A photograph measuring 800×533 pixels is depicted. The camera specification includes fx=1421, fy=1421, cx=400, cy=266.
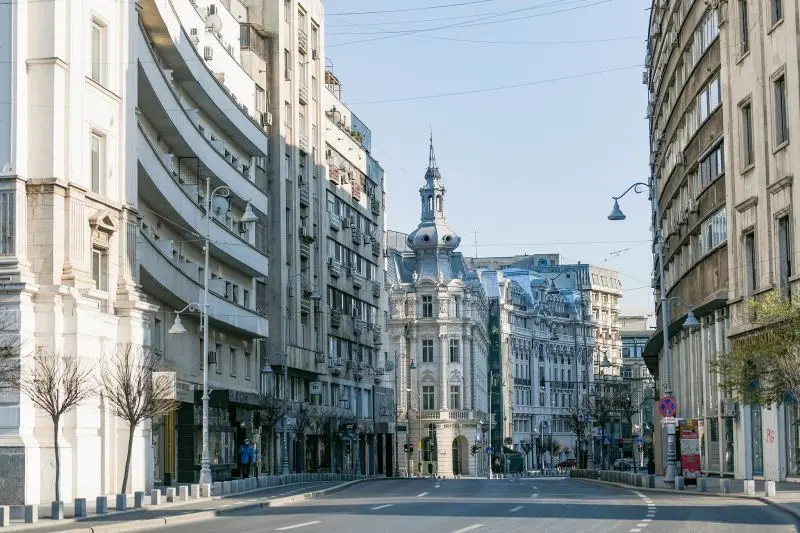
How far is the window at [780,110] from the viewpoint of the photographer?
42094 millimetres

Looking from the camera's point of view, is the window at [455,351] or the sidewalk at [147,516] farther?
the window at [455,351]

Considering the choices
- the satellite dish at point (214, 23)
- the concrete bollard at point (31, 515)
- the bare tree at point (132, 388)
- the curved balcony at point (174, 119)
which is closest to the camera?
the concrete bollard at point (31, 515)

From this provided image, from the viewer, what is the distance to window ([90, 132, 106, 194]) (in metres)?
37.8

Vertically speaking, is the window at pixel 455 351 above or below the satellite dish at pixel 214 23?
below

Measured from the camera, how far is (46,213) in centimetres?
3450

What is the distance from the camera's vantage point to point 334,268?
82688 millimetres

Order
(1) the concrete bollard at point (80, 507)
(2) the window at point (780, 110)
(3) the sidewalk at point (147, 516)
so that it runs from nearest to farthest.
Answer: (3) the sidewalk at point (147, 516) → (1) the concrete bollard at point (80, 507) → (2) the window at point (780, 110)

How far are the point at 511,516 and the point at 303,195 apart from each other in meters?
49.9

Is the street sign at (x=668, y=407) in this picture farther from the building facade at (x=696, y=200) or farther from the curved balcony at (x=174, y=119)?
the curved balcony at (x=174, y=119)

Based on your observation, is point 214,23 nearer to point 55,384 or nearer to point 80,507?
point 55,384

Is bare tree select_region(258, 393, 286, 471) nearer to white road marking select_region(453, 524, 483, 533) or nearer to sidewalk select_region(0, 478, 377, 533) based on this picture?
sidewalk select_region(0, 478, 377, 533)

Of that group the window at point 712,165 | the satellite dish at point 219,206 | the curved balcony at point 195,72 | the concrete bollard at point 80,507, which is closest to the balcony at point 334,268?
the curved balcony at point 195,72

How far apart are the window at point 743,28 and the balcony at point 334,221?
39.4 metres

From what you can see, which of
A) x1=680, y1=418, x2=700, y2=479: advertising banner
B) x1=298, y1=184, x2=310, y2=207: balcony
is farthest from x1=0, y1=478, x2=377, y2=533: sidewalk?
x1=298, y1=184, x2=310, y2=207: balcony
